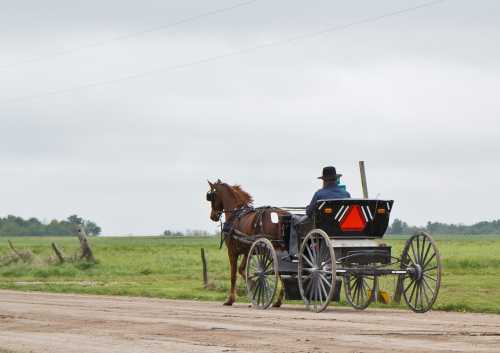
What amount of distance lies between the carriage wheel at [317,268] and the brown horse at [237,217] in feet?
5.51

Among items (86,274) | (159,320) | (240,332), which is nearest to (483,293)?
(159,320)

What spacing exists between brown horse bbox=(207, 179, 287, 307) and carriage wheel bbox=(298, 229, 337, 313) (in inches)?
66.1

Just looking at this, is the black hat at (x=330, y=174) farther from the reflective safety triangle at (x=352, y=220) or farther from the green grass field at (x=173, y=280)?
the green grass field at (x=173, y=280)

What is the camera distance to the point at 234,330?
583 inches

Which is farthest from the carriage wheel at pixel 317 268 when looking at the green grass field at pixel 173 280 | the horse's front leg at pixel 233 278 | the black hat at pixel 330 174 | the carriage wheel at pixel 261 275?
the green grass field at pixel 173 280

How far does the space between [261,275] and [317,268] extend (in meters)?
2.02

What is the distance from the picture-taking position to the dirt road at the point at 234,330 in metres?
12.5

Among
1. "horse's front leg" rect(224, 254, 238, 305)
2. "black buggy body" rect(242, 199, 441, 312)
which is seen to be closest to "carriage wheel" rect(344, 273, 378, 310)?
"black buggy body" rect(242, 199, 441, 312)

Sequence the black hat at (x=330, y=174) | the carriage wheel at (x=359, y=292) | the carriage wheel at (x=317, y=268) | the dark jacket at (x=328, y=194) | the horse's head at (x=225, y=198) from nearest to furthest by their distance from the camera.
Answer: the carriage wheel at (x=317, y=268)
the dark jacket at (x=328, y=194)
the black hat at (x=330, y=174)
the carriage wheel at (x=359, y=292)
the horse's head at (x=225, y=198)

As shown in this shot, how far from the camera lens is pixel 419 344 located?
12.3 m

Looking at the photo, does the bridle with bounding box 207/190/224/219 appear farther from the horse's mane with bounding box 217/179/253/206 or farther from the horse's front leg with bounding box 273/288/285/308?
the horse's front leg with bounding box 273/288/285/308

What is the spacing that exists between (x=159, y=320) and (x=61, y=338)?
9.49ft

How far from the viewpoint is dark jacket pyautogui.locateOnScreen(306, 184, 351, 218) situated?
20.2 meters

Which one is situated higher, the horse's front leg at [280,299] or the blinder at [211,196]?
the blinder at [211,196]
